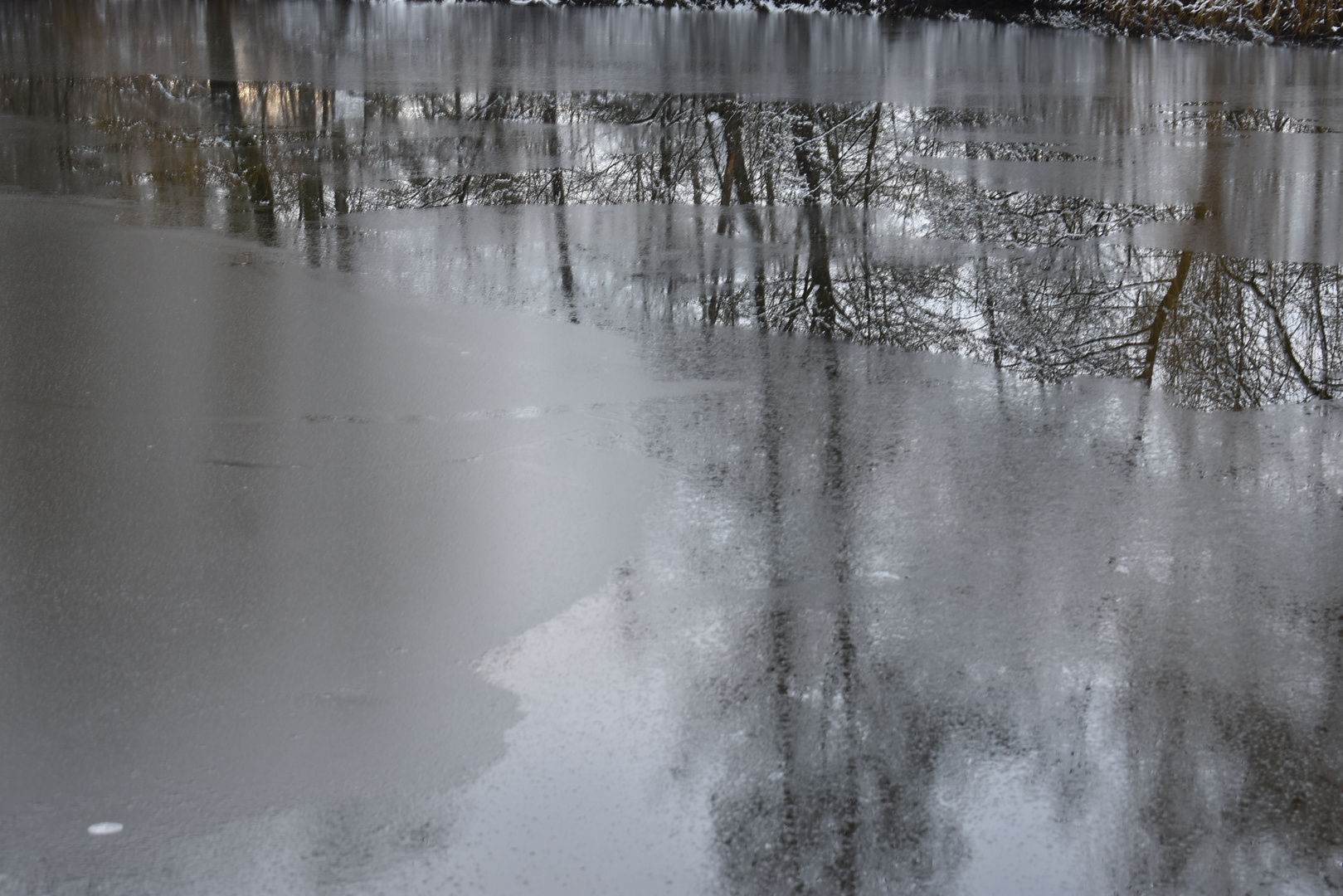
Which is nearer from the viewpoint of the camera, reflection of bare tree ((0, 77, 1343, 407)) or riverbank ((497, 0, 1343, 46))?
reflection of bare tree ((0, 77, 1343, 407))

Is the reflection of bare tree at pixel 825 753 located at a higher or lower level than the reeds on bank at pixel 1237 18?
lower

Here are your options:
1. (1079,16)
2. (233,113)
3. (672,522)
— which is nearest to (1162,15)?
(1079,16)

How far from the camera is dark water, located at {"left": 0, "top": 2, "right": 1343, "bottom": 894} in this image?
372cm

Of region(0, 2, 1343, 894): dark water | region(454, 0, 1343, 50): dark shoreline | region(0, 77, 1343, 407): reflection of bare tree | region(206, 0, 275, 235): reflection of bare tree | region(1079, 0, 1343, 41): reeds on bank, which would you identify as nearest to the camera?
region(0, 2, 1343, 894): dark water

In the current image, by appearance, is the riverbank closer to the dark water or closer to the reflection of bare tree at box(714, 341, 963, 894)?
the dark water

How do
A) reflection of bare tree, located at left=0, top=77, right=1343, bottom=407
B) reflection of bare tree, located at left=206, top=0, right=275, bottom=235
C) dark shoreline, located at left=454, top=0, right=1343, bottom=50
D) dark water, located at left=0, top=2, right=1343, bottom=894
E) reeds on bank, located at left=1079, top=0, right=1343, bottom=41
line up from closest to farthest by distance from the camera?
1. dark water, located at left=0, top=2, right=1343, bottom=894
2. reflection of bare tree, located at left=0, top=77, right=1343, bottom=407
3. reflection of bare tree, located at left=206, top=0, right=275, bottom=235
4. reeds on bank, located at left=1079, top=0, right=1343, bottom=41
5. dark shoreline, located at left=454, top=0, right=1343, bottom=50

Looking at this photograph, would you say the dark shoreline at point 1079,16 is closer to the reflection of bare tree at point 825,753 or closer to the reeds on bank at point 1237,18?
the reeds on bank at point 1237,18

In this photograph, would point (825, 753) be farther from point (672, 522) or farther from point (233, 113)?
point (233, 113)

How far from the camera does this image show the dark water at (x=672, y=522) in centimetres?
372

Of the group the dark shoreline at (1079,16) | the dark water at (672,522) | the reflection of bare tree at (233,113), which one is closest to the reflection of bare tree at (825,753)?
the dark water at (672,522)

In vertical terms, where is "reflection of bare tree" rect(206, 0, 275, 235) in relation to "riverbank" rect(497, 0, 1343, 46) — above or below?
below

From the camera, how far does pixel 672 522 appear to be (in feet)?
17.5

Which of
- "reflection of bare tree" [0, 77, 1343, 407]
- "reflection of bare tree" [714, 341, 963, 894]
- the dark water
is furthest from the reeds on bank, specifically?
"reflection of bare tree" [714, 341, 963, 894]

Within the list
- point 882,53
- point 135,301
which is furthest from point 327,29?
point 135,301
